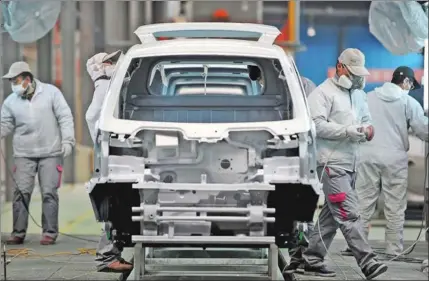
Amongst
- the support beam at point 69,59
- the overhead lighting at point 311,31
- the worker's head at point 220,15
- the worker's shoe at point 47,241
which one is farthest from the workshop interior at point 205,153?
the support beam at point 69,59

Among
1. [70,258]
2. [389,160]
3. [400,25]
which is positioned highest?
[400,25]

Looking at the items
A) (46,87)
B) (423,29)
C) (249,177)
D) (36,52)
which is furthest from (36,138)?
(36,52)

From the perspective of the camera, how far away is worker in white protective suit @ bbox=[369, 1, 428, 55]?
719 cm

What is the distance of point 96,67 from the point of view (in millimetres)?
6668

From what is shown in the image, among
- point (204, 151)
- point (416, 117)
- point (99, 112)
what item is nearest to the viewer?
point (204, 151)

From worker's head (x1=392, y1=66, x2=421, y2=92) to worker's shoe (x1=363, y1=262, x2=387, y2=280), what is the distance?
1.78 metres

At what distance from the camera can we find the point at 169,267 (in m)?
6.55

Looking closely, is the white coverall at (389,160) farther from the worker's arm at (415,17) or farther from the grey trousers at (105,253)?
the grey trousers at (105,253)

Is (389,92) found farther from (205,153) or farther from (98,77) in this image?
(98,77)

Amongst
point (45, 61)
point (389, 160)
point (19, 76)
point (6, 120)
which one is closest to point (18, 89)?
point (19, 76)

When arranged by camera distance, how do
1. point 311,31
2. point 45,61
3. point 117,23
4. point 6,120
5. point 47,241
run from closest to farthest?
point 6,120 → point 47,241 → point 311,31 → point 117,23 → point 45,61

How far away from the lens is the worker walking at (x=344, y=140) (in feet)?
20.2

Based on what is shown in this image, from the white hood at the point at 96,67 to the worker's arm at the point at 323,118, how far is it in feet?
5.52

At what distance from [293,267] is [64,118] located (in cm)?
273
